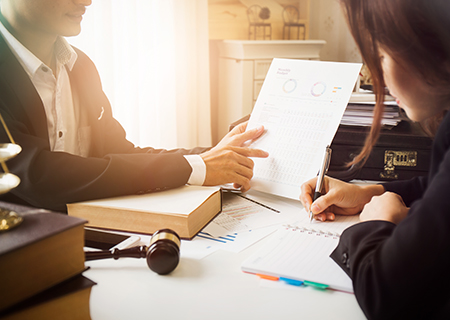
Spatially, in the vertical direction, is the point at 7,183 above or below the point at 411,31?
below

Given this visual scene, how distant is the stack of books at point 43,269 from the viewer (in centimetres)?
49

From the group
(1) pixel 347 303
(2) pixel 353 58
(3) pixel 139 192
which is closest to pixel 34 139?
(3) pixel 139 192

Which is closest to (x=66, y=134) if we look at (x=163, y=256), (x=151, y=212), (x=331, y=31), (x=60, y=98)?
(x=60, y=98)

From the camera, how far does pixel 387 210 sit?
75 centimetres

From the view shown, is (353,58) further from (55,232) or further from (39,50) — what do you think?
(55,232)

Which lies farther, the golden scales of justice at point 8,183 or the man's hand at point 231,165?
the man's hand at point 231,165

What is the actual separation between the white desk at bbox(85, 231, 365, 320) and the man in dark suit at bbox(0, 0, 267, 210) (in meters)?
0.24

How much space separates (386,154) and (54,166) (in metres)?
0.92

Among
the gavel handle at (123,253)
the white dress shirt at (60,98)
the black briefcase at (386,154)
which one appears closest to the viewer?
the gavel handle at (123,253)

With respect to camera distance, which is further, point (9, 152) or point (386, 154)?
point (386, 154)

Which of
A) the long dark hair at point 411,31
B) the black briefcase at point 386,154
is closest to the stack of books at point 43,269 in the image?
the long dark hair at point 411,31

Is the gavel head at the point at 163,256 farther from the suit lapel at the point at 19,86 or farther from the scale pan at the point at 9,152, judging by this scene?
the suit lapel at the point at 19,86

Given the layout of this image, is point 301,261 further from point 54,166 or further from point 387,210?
point 54,166

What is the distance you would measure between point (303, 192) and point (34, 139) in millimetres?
631
